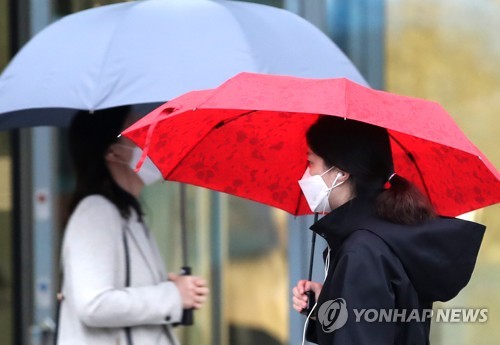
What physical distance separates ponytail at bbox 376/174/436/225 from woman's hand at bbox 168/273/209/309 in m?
1.17

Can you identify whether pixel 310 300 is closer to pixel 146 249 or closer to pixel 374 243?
pixel 374 243

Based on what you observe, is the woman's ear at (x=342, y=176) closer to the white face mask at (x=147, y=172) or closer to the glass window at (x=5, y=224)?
the white face mask at (x=147, y=172)

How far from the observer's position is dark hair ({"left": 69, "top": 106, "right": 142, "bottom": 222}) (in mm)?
3549

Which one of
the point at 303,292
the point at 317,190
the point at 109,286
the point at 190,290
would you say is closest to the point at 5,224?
the point at 190,290

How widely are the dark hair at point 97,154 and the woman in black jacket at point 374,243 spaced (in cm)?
102

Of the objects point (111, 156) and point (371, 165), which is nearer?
point (371, 165)

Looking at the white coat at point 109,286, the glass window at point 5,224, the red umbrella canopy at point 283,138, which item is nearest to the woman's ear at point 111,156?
the white coat at point 109,286

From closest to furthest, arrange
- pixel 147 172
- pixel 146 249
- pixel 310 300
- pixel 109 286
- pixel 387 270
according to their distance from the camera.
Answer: pixel 387 270 → pixel 310 300 → pixel 109 286 → pixel 146 249 → pixel 147 172

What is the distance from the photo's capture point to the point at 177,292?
11.6 feet

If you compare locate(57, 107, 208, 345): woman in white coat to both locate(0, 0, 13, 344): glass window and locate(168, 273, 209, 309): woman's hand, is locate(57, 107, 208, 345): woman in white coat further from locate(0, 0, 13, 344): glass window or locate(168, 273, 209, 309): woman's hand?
locate(0, 0, 13, 344): glass window

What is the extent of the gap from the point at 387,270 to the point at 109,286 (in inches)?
47.5

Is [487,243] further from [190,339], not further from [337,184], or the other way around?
[337,184]

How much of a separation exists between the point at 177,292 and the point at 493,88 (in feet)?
7.44

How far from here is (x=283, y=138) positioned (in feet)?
10.5
